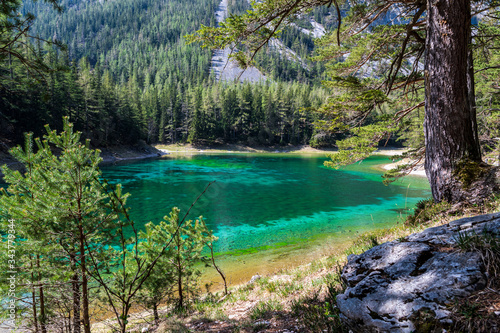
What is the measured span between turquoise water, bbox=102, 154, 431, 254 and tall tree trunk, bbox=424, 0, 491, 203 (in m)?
6.78

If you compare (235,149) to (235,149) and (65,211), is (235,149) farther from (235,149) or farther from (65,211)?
(65,211)

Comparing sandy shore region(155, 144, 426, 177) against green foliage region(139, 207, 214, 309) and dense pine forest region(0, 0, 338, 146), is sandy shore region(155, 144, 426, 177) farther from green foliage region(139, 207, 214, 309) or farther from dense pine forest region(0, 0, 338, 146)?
green foliage region(139, 207, 214, 309)

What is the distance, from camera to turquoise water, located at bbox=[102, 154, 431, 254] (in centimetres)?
1446

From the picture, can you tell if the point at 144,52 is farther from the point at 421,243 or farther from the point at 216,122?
the point at 421,243

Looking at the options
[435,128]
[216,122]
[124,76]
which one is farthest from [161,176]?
[124,76]

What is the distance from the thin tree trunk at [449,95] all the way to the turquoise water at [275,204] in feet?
22.4

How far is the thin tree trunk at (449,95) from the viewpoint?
462cm

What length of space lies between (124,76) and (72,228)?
15441 cm

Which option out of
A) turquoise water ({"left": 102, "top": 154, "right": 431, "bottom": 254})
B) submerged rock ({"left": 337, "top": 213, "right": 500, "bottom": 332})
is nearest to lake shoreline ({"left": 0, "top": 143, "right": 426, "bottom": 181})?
turquoise water ({"left": 102, "top": 154, "right": 431, "bottom": 254})

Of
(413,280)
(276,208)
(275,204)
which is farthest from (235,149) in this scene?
(413,280)

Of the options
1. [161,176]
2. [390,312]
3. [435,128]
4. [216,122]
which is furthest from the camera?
[216,122]

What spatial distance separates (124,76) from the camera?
137 meters

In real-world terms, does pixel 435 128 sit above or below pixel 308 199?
above

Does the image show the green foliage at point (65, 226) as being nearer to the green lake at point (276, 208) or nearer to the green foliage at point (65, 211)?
the green foliage at point (65, 211)
